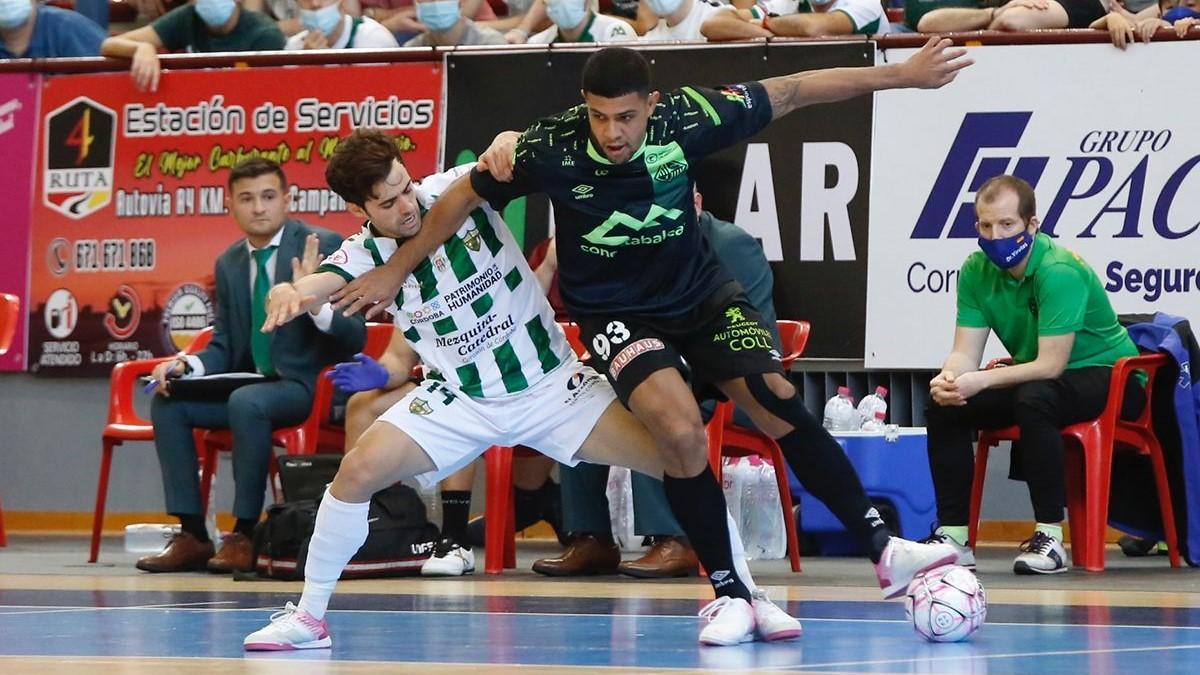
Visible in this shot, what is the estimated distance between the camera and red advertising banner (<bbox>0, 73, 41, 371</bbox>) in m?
10.3

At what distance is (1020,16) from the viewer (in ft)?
29.1

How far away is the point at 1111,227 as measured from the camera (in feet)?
28.5

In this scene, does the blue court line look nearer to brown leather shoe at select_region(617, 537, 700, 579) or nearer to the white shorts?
the white shorts

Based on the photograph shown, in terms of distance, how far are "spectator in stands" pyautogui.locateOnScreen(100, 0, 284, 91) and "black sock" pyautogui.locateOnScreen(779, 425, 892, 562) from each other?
19.0 ft

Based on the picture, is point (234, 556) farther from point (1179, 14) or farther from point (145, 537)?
point (1179, 14)

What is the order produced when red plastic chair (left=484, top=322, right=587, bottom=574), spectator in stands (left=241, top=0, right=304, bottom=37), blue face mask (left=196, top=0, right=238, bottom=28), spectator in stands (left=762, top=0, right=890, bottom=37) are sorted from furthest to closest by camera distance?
spectator in stands (left=241, top=0, right=304, bottom=37) < blue face mask (left=196, top=0, right=238, bottom=28) < spectator in stands (left=762, top=0, right=890, bottom=37) < red plastic chair (left=484, top=322, right=587, bottom=574)

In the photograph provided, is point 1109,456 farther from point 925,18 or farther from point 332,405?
point 332,405

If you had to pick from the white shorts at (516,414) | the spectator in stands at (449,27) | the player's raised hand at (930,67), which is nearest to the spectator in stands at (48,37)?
the spectator in stands at (449,27)

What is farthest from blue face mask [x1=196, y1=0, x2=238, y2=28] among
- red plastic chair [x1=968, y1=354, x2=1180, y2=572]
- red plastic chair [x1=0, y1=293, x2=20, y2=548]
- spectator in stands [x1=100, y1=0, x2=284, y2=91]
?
red plastic chair [x1=968, y1=354, x2=1180, y2=572]

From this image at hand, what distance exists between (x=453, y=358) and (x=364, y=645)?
0.87 meters

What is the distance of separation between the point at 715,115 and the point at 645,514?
2.85 m

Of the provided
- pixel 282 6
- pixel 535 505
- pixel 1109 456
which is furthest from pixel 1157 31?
pixel 282 6

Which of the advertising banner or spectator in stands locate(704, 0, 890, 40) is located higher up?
spectator in stands locate(704, 0, 890, 40)

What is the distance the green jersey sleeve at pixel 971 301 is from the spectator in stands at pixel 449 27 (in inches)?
128
